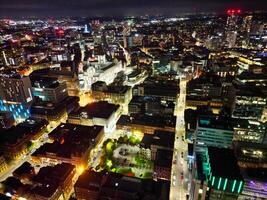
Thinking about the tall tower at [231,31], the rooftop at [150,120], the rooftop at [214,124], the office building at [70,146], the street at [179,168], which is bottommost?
the street at [179,168]

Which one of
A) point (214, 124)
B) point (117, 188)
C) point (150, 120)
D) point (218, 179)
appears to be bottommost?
point (150, 120)

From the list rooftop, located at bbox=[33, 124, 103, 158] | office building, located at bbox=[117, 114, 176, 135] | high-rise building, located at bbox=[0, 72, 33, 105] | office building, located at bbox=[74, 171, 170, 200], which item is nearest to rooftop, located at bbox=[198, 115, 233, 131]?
office building, located at bbox=[117, 114, 176, 135]

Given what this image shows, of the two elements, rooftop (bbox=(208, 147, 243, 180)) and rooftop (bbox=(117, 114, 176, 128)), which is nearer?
rooftop (bbox=(208, 147, 243, 180))

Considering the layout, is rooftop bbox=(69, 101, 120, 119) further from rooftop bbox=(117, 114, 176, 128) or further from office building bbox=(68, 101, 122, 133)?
rooftop bbox=(117, 114, 176, 128)

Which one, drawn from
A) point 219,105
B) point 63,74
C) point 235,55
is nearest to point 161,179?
point 219,105

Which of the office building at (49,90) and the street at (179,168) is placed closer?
the street at (179,168)

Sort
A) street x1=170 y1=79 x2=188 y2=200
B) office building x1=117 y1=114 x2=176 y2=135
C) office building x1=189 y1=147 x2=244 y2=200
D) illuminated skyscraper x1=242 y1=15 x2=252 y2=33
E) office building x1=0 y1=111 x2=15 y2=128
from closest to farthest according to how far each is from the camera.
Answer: office building x1=189 y1=147 x2=244 y2=200
street x1=170 y1=79 x2=188 y2=200
office building x1=117 y1=114 x2=176 y2=135
office building x1=0 y1=111 x2=15 y2=128
illuminated skyscraper x1=242 y1=15 x2=252 y2=33

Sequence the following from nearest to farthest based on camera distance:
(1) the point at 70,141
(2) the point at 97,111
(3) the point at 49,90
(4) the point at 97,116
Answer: (1) the point at 70,141 → (4) the point at 97,116 → (2) the point at 97,111 → (3) the point at 49,90

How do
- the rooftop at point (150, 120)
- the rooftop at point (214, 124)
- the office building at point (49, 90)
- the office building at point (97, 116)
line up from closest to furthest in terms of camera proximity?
1. the rooftop at point (214, 124)
2. the rooftop at point (150, 120)
3. the office building at point (97, 116)
4. the office building at point (49, 90)

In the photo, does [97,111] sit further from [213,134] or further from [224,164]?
[224,164]

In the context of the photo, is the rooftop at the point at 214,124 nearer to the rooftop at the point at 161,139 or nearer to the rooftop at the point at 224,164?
the rooftop at the point at 224,164

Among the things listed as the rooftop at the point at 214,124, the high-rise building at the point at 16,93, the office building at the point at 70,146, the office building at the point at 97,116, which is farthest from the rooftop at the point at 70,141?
the rooftop at the point at 214,124

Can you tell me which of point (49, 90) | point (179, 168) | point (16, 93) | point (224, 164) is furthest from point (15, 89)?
point (224, 164)
